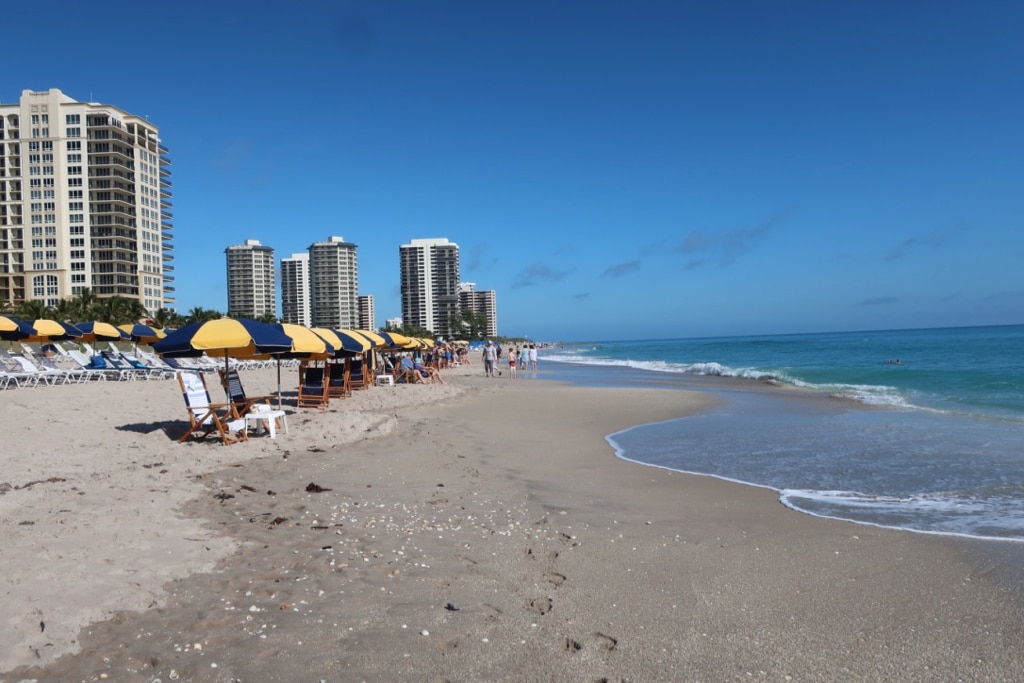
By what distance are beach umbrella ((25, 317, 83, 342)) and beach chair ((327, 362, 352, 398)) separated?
8.92 metres

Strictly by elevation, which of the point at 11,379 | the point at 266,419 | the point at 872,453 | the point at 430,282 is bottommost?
the point at 872,453

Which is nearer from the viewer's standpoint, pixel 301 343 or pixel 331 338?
pixel 301 343

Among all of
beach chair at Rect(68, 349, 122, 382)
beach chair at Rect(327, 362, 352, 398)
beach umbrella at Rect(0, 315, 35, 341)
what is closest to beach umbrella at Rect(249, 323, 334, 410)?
beach chair at Rect(327, 362, 352, 398)

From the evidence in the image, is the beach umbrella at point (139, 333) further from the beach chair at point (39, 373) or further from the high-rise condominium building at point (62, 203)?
the high-rise condominium building at point (62, 203)

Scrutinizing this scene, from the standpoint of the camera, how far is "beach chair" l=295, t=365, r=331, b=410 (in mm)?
14484

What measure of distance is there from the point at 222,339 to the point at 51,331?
14.1 meters

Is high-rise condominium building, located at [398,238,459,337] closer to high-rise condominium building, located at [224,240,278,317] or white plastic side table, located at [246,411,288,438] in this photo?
high-rise condominium building, located at [224,240,278,317]

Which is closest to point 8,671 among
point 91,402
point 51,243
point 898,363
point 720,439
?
point 720,439

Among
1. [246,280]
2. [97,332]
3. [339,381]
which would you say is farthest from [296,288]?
[339,381]

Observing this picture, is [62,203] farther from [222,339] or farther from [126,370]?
[222,339]

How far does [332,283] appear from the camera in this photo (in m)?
142

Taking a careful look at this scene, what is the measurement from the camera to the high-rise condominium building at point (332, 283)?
14200cm

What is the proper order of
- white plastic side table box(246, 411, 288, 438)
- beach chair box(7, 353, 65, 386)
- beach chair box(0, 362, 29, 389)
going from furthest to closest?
beach chair box(7, 353, 65, 386) → beach chair box(0, 362, 29, 389) → white plastic side table box(246, 411, 288, 438)

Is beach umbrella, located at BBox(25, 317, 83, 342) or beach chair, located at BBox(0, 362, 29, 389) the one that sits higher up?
beach umbrella, located at BBox(25, 317, 83, 342)
